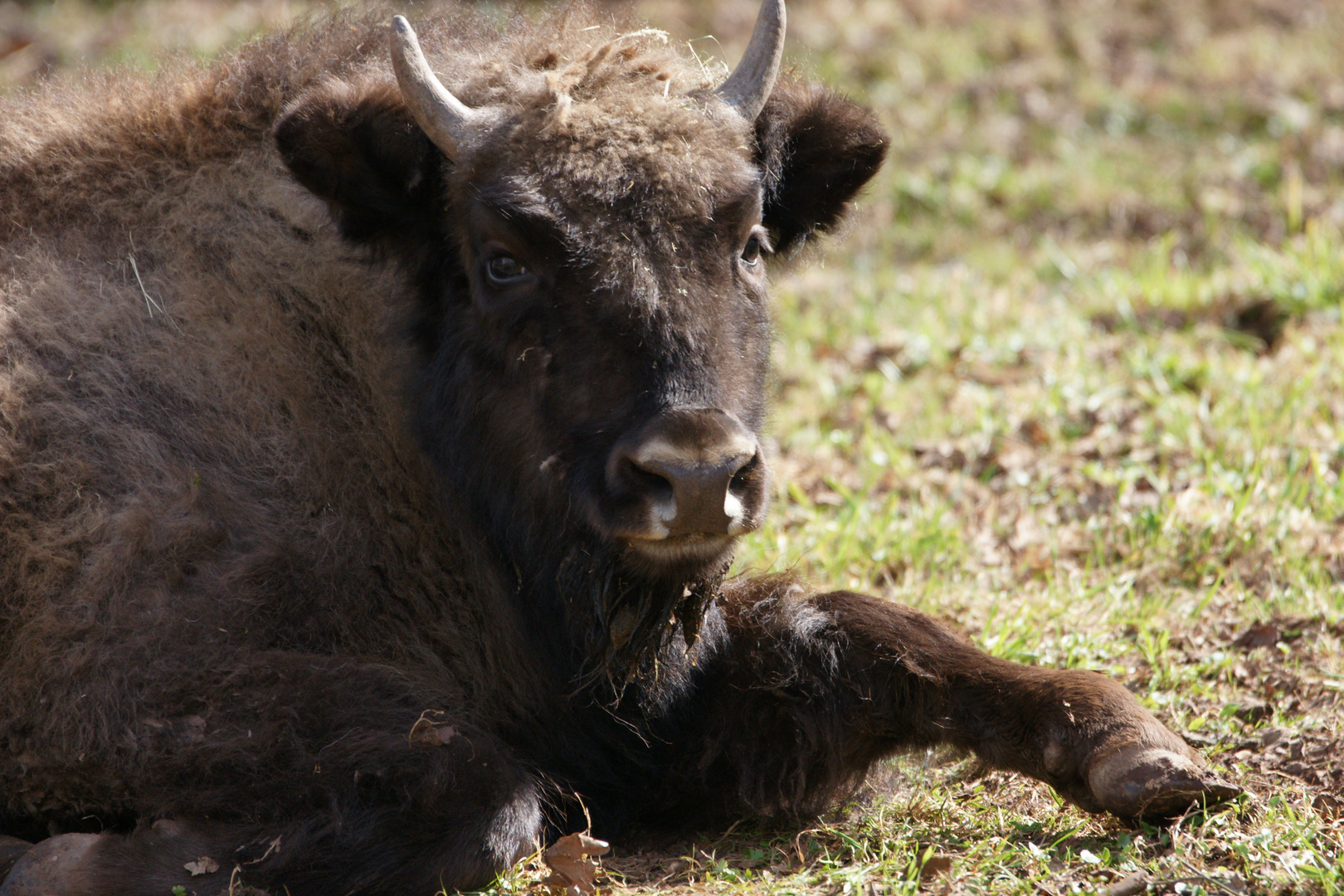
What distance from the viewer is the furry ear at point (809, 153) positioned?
13.9 ft

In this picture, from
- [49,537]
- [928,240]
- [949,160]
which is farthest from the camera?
[949,160]

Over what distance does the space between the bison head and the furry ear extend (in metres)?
0.06

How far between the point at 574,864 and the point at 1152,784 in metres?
1.53

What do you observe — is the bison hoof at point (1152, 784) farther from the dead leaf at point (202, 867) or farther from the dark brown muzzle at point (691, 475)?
the dead leaf at point (202, 867)

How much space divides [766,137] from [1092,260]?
5.16 meters

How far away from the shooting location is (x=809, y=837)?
383cm

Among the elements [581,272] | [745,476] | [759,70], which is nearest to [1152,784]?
[745,476]

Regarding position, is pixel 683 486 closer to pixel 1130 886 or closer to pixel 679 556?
pixel 679 556

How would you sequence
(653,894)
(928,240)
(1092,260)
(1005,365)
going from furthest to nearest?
(928,240), (1092,260), (1005,365), (653,894)

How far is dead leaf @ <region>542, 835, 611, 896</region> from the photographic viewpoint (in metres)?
3.42

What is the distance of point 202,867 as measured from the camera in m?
3.29

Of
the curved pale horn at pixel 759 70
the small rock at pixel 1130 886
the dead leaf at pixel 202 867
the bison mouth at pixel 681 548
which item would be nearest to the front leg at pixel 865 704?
the small rock at pixel 1130 886

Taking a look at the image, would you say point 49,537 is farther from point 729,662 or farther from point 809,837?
point 809,837

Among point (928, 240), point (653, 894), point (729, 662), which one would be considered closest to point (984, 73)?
point (928, 240)
